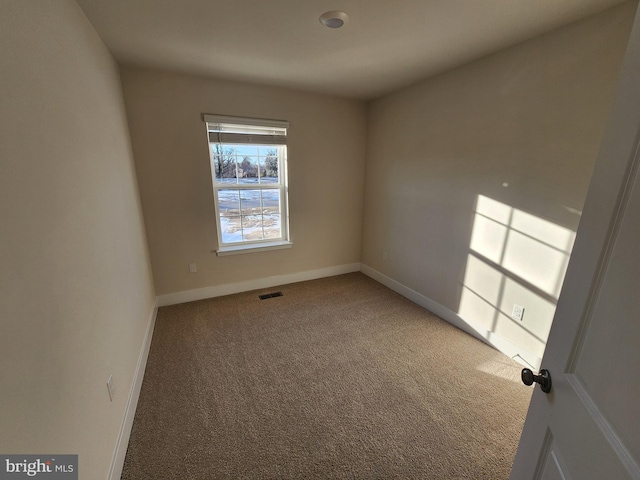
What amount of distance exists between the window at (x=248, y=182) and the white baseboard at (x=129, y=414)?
1264 millimetres

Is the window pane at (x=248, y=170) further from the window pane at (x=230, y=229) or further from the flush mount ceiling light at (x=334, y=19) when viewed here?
the flush mount ceiling light at (x=334, y=19)

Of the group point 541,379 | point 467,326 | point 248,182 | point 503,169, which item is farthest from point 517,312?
point 248,182

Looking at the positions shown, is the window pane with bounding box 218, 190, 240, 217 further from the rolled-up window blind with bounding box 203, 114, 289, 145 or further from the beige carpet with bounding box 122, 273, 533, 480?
the beige carpet with bounding box 122, 273, 533, 480

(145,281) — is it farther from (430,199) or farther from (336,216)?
(430,199)

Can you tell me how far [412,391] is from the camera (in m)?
1.83

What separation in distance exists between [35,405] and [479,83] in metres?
3.08

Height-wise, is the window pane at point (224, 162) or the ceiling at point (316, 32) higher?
the ceiling at point (316, 32)

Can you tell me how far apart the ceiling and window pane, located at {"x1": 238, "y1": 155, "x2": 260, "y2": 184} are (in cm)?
85

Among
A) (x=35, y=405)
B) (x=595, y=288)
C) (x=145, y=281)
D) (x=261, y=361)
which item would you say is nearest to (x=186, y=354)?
(x=261, y=361)

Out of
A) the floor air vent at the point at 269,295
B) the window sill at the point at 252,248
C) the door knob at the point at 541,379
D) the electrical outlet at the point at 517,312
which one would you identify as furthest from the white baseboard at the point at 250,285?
the door knob at the point at 541,379

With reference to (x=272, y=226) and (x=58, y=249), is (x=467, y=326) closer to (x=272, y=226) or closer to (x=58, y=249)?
(x=272, y=226)

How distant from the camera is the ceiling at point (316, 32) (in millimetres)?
1499

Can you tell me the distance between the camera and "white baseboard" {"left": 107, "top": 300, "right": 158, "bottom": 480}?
128cm

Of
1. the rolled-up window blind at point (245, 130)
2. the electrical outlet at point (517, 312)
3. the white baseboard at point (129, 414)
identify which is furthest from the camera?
the rolled-up window blind at point (245, 130)
